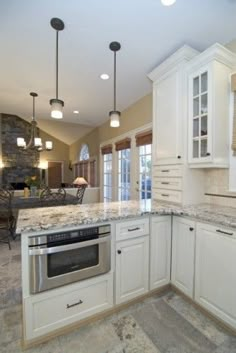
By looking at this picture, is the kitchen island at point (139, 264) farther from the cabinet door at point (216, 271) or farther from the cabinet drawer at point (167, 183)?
the cabinet drawer at point (167, 183)

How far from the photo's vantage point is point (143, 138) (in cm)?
364

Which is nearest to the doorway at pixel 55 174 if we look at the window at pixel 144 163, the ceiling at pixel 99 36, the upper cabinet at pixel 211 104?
the ceiling at pixel 99 36

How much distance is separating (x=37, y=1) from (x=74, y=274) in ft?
7.84

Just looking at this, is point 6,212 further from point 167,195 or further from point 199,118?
point 199,118

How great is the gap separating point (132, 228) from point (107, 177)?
3.72m

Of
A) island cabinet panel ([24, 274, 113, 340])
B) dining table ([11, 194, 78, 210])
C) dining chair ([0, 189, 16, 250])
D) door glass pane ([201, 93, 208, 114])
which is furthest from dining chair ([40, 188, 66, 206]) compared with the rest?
door glass pane ([201, 93, 208, 114])

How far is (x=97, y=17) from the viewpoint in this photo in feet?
6.15

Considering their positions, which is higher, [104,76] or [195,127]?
[104,76]

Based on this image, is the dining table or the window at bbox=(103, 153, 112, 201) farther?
the window at bbox=(103, 153, 112, 201)

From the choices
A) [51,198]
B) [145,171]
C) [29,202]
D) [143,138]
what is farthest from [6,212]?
[143,138]

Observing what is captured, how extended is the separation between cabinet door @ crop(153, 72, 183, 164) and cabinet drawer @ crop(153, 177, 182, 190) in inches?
8.7

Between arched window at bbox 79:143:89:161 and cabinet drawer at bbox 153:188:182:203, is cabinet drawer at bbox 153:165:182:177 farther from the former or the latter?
arched window at bbox 79:143:89:161

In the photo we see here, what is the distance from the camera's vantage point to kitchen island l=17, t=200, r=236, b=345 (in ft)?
4.75

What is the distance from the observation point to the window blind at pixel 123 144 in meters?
4.18
